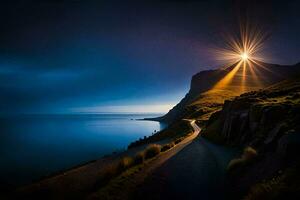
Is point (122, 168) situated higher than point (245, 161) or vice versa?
point (245, 161)

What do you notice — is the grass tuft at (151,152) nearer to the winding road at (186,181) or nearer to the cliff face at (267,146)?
the winding road at (186,181)

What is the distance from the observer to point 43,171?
145 ft

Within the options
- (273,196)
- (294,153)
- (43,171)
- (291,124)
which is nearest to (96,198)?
(273,196)

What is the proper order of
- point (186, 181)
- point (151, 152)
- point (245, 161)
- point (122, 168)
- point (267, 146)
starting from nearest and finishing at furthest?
point (186, 181) → point (245, 161) → point (267, 146) → point (122, 168) → point (151, 152)

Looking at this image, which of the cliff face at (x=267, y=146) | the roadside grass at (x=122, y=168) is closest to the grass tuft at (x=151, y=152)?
the roadside grass at (x=122, y=168)

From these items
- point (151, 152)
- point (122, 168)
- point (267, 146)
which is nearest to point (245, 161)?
point (267, 146)

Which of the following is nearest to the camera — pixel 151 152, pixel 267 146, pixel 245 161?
pixel 245 161

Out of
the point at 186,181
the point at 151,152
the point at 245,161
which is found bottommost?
the point at 186,181

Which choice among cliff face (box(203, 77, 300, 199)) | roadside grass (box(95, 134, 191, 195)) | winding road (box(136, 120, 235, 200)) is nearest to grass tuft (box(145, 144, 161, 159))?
roadside grass (box(95, 134, 191, 195))

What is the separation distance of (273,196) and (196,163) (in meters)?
9.88

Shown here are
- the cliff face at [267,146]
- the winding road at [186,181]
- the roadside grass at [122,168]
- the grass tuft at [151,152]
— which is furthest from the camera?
the grass tuft at [151,152]

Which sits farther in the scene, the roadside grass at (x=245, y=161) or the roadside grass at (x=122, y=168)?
the roadside grass at (x=122, y=168)

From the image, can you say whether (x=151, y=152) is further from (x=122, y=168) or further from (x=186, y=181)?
(x=186, y=181)

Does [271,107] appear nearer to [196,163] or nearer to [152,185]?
[196,163]
